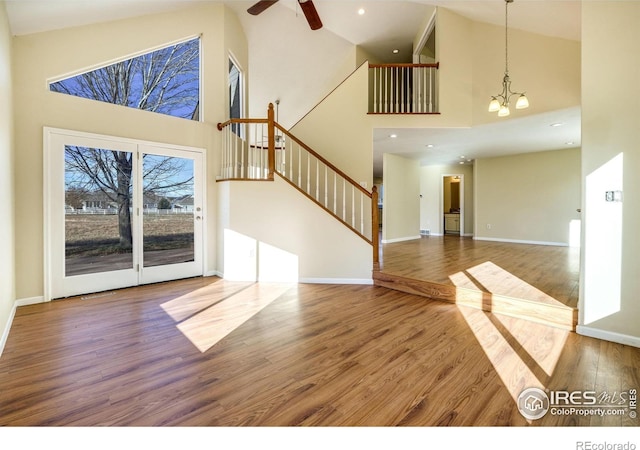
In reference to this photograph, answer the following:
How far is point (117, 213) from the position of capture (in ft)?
13.0

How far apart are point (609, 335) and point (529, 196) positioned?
20.6ft

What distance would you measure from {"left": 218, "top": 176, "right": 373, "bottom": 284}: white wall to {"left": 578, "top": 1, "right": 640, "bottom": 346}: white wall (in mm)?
2768

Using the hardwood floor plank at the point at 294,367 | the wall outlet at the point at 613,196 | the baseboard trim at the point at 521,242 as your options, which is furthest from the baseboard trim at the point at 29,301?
the baseboard trim at the point at 521,242

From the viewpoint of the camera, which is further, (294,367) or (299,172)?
(299,172)

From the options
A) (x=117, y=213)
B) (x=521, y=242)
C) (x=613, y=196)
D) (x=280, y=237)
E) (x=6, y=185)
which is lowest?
(x=521, y=242)

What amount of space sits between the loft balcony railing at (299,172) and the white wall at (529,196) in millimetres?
5164

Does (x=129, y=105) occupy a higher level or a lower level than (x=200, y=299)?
higher

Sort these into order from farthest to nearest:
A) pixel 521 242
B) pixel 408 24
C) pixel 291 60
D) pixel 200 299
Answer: pixel 521 242, pixel 291 60, pixel 408 24, pixel 200 299

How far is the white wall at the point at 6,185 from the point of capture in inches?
100.0

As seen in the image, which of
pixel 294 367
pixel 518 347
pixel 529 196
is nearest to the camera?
pixel 294 367

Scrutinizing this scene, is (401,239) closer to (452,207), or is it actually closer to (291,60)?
(452,207)

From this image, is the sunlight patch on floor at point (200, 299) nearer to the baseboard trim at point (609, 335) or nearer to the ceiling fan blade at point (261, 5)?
the baseboard trim at point (609, 335)

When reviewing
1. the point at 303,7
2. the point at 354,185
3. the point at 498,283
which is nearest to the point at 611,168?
the point at 498,283

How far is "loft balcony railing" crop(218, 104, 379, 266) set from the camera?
4.45 meters
